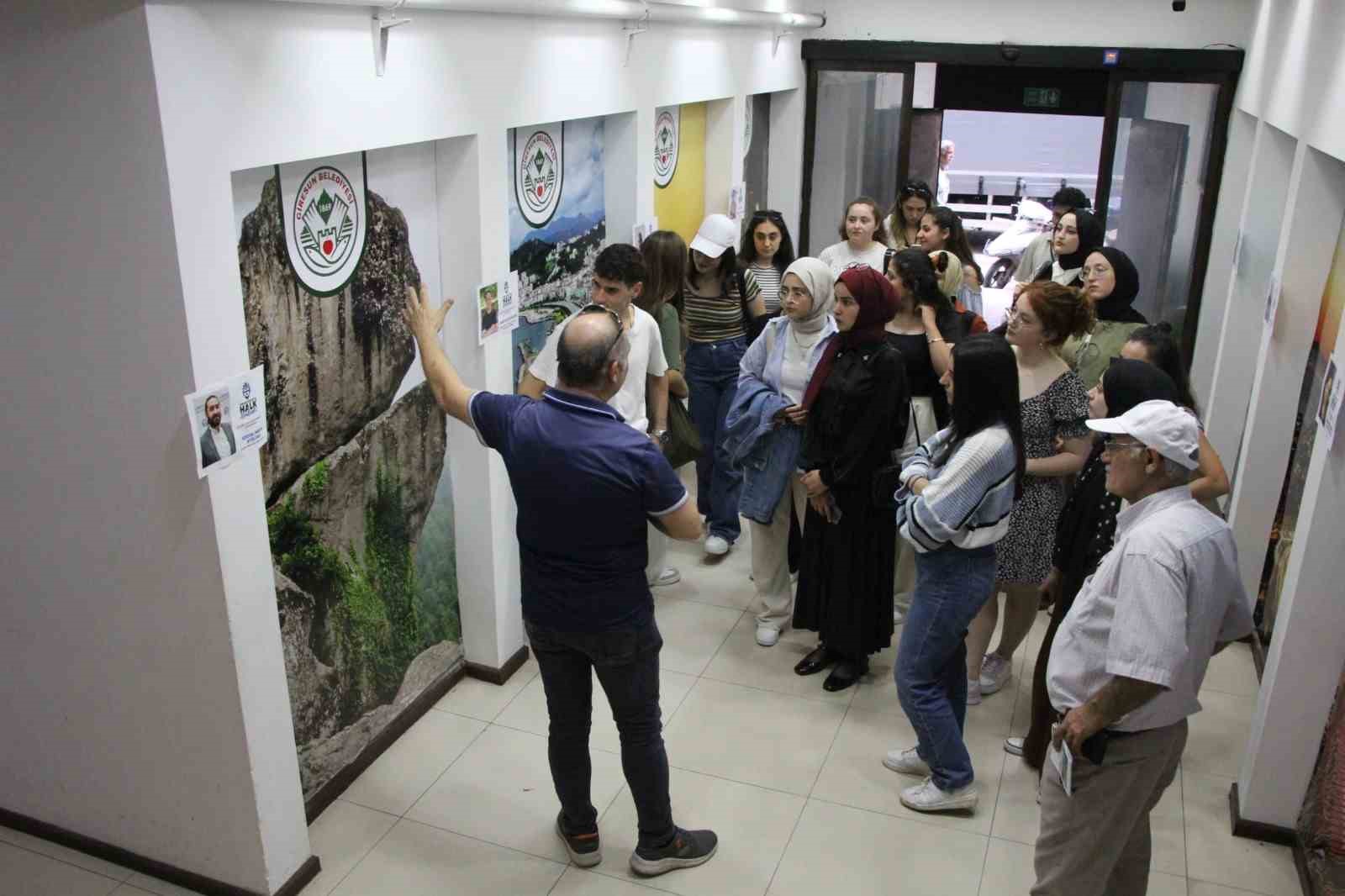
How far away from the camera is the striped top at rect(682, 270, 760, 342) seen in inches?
207

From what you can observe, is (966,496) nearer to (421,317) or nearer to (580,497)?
(580,497)

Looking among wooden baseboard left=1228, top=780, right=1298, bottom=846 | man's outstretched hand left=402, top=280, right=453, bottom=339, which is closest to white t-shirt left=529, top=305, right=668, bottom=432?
man's outstretched hand left=402, top=280, right=453, bottom=339

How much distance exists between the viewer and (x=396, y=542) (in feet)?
12.7

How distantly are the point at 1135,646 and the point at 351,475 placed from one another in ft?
7.87

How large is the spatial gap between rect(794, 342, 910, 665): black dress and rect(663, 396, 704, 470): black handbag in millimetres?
714

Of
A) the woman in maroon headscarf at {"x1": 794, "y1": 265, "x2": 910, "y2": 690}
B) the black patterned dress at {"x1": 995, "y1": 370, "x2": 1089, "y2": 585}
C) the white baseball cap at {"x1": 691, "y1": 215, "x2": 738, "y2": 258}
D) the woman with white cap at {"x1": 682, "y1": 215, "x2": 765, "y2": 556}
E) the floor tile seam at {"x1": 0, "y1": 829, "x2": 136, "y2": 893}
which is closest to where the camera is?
the floor tile seam at {"x1": 0, "y1": 829, "x2": 136, "y2": 893}

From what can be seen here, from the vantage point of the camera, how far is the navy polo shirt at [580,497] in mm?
2736

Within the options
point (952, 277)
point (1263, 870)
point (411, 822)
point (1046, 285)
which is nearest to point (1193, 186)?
point (952, 277)

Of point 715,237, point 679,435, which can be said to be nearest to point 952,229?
point 715,237

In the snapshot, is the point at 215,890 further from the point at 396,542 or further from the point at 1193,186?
the point at 1193,186

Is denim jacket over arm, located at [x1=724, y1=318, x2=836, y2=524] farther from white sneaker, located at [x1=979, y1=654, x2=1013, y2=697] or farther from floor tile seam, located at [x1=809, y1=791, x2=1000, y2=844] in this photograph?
floor tile seam, located at [x1=809, y1=791, x2=1000, y2=844]

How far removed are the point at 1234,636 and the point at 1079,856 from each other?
64cm

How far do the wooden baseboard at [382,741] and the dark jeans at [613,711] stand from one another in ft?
2.82

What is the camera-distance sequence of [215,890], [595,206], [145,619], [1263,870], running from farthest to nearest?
[595,206]
[1263,870]
[215,890]
[145,619]
